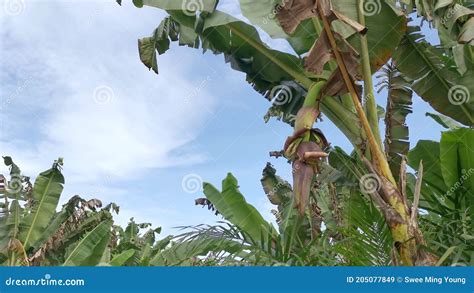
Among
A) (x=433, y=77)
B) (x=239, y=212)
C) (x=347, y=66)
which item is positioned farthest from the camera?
(x=433, y=77)

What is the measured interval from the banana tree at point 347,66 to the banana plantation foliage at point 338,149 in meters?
0.01

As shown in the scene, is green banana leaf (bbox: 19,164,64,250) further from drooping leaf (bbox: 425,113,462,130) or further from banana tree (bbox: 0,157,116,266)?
drooping leaf (bbox: 425,113,462,130)

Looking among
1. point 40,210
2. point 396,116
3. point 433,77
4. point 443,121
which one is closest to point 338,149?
point 396,116

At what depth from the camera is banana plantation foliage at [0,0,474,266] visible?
376cm

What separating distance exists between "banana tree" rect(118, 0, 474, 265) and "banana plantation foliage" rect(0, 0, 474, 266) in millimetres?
12

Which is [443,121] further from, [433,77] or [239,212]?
[239,212]

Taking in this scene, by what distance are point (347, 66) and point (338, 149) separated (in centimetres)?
179

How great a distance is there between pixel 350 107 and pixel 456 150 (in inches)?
48.8

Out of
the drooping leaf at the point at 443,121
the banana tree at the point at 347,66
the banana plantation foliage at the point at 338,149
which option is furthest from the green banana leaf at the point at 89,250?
the drooping leaf at the point at 443,121

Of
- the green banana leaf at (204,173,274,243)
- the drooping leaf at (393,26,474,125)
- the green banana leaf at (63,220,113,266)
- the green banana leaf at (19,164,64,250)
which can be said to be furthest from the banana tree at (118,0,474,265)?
the green banana leaf at (19,164,64,250)

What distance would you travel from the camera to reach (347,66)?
13.0ft

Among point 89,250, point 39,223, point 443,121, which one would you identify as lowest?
point 89,250

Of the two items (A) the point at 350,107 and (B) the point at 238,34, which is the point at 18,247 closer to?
(B) the point at 238,34

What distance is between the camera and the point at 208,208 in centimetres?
764
